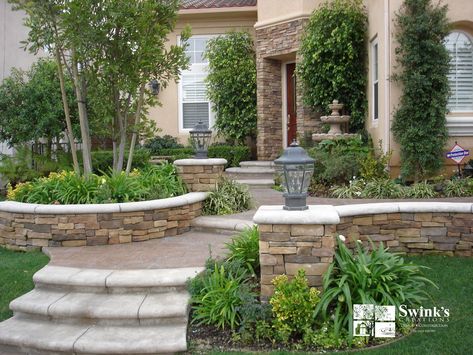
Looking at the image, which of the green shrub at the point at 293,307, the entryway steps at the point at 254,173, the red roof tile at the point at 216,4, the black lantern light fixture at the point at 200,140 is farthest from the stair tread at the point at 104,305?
the red roof tile at the point at 216,4

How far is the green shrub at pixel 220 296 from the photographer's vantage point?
4478 mm

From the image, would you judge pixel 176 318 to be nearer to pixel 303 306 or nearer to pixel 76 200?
pixel 303 306

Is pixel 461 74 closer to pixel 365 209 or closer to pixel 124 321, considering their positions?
pixel 365 209

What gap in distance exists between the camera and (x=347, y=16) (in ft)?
37.0

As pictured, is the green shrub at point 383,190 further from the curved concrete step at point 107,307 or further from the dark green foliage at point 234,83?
the dark green foliage at point 234,83

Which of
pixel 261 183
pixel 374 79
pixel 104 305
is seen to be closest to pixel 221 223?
pixel 104 305

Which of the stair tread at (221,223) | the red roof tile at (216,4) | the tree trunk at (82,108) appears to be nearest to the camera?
the stair tread at (221,223)

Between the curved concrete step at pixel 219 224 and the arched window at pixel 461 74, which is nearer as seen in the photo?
the curved concrete step at pixel 219 224

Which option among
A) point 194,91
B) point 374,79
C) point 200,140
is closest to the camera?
point 200,140

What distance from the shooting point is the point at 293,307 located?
4.25 meters

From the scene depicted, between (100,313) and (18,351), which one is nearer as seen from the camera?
(18,351)

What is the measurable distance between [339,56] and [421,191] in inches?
161

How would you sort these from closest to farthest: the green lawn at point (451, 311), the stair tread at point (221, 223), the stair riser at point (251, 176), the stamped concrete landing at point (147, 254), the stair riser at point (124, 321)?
the green lawn at point (451, 311) → the stair riser at point (124, 321) → the stamped concrete landing at point (147, 254) → the stair tread at point (221, 223) → the stair riser at point (251, 176)

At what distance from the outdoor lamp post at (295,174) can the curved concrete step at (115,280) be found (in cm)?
122
